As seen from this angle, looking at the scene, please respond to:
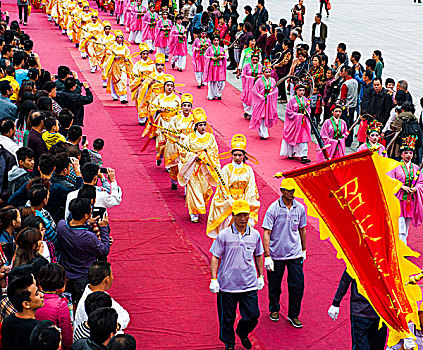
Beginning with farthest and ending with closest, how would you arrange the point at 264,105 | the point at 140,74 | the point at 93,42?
the point at 93,42 → the point at 140,74 → the point at 264,105

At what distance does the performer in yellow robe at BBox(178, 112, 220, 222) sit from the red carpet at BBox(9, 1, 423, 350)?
0.36 m

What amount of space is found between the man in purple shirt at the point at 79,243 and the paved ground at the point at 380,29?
13.1 meters

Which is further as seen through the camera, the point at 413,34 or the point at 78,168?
the point at 413,34

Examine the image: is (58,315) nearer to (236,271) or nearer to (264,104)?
(236,271)

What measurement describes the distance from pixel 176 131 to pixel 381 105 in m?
4.16

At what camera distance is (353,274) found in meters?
5.79

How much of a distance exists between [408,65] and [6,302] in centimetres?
1867

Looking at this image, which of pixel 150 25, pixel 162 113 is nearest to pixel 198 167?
pixel 162 113


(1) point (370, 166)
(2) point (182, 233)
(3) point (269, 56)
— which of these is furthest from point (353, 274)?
(3) point (269, 56)

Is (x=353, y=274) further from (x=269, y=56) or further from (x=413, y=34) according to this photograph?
(x=413, y=34)

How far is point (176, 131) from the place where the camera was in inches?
438

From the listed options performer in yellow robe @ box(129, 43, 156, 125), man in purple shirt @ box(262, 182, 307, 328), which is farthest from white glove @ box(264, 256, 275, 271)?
performer in yellow robe @ box(129, 43, 156, 125)

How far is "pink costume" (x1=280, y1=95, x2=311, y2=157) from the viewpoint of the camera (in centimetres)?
1291

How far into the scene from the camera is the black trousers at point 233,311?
6.60 metres
